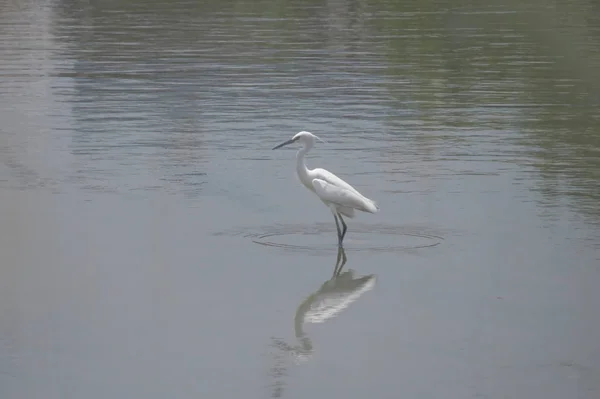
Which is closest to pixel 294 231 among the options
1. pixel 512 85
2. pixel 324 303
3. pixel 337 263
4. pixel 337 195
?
pixel 337 195

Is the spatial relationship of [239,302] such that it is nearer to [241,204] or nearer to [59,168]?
[241,204]

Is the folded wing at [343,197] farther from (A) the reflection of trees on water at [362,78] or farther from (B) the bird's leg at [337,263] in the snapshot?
(A) the reflection of trees on water at [362,78]

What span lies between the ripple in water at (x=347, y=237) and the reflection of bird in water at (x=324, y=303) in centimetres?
56

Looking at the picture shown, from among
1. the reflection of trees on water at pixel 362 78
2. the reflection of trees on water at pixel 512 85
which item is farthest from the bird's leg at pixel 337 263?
the reflection of trees on water at pixel 362 78

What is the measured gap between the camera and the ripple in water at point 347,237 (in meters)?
13.6

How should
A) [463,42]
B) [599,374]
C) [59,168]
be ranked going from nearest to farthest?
[599,374], [59,168], [463,42]

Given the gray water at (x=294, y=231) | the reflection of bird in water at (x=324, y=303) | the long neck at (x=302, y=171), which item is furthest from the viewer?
the long neck at (x=302, y=171)

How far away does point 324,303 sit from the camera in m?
11.6

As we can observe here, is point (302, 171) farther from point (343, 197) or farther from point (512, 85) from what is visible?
point (512, 85)

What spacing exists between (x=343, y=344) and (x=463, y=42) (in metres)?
25.5

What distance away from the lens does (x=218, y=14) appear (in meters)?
46.8

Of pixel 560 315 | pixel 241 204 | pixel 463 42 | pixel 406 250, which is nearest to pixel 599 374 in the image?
pixel 560 315

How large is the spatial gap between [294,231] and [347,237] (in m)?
0.55

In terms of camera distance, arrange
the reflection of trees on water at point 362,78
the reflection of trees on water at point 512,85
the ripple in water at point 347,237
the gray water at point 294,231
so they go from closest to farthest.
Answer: the gray water at point 294,231
the ripple in water at point 347,237
the reflection of trees on water at point 512,85
the reflection of trees on water at point 362,78
